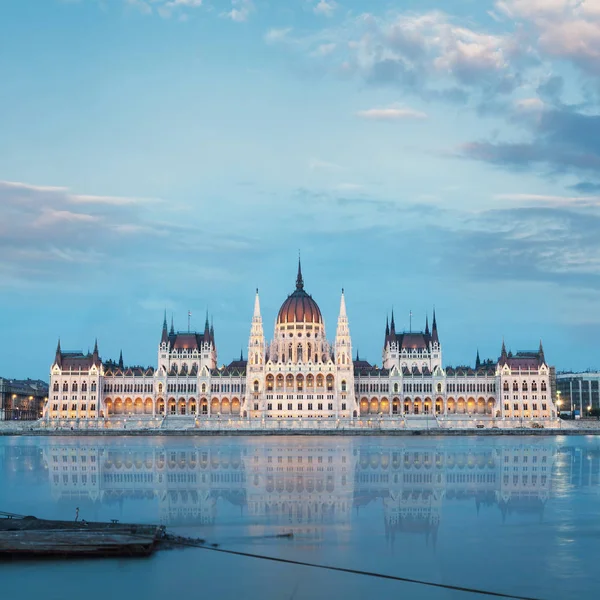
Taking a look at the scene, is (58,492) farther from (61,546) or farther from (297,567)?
(297,567)

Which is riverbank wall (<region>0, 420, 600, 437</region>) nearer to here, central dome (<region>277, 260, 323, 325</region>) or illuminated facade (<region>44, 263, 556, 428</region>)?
illuminated facade (<region>44, 263, 556, 428</region>)

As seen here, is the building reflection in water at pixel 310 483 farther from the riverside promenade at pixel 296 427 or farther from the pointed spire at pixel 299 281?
the pointed spire at pixel 299 281

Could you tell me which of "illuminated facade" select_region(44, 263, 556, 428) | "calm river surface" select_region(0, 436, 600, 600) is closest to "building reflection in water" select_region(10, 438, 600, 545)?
"calm river surface" select_region(0, 436, 600, 600)

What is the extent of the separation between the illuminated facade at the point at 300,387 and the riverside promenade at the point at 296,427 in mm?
2750

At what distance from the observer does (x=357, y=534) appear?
29125 millimetres

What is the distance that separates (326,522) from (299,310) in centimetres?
13730

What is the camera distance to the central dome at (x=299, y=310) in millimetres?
168000

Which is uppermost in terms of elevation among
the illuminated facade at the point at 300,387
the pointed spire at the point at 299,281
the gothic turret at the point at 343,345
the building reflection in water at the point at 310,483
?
the pointed spire at the point at 299,281

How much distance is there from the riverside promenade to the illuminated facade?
108 inches

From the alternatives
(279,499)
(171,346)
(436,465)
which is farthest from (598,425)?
(279,499)

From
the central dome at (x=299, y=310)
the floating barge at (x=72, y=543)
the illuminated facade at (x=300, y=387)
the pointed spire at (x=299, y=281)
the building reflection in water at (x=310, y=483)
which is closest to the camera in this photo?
the floating barge at (x=72, y=543)

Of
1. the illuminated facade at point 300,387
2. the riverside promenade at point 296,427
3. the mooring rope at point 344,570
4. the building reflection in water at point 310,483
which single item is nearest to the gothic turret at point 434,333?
the illuminated facade at point 300,387

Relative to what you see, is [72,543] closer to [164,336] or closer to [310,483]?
[310,483]

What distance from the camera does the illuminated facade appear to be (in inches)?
6201
